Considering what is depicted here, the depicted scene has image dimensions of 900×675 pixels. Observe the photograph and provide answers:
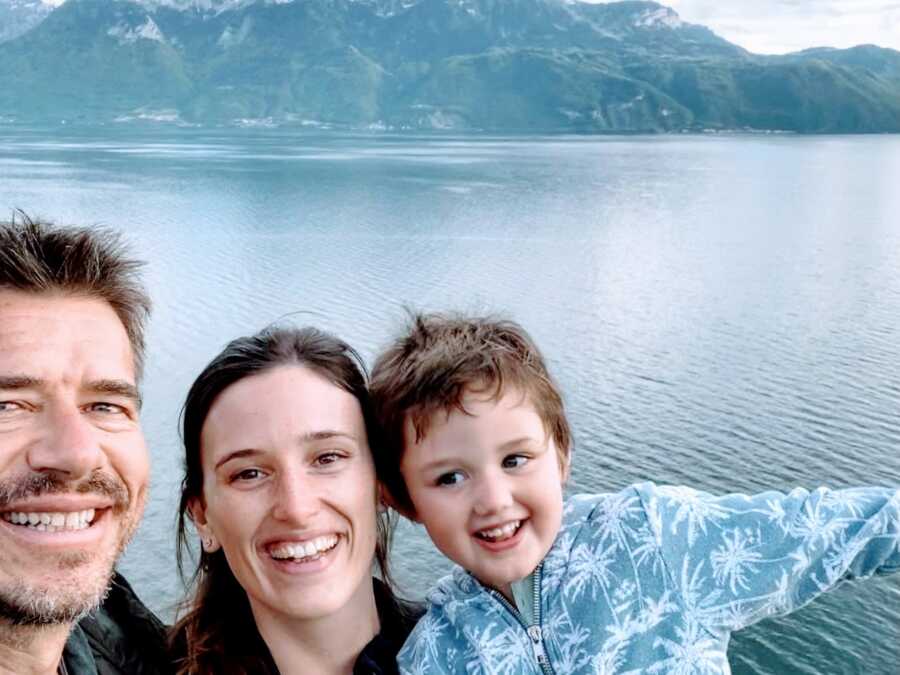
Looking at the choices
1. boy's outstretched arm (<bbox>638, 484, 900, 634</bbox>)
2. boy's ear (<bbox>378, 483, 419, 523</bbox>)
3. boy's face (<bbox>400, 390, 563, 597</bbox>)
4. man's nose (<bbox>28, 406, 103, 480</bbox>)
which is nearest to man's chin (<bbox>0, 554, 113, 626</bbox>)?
man's nose (<bbox>28, 406, 103, 480</bbox>)

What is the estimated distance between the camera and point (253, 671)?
3340 millimetres

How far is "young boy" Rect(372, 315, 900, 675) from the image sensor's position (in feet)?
10.1

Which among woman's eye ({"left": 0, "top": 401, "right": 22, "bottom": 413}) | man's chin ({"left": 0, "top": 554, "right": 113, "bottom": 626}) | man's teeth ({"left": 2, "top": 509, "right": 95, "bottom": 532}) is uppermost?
woman's eye ({"left": 0, "top": 401, "right": 22, "bottom": 413})

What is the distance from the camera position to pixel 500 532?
3.33m

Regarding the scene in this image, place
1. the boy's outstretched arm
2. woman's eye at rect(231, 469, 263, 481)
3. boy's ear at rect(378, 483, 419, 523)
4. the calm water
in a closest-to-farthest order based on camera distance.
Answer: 1. the boy's outstretched arm
2. woman's eye at rect(231, 469, 263, 481)
3. boy's ear at rect(378, 483, 419, 523)
4. the calm water

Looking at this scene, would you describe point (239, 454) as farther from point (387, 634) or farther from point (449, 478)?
point (387, 634)

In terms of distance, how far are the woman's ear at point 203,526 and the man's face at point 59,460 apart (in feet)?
0.73

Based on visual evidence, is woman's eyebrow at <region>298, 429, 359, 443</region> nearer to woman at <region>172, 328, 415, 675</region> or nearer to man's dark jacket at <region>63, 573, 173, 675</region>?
woman at <region>172, 328, 415, 675</region>

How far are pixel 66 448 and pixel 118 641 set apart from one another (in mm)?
770

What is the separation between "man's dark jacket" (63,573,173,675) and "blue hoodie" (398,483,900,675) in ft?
3.15

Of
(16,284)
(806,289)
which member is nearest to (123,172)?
(806,289)

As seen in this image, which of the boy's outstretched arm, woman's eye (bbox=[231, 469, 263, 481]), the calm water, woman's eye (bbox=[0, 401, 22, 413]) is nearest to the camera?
the boy's outstretched arm

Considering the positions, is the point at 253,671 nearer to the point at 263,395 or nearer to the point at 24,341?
the point at 263,395

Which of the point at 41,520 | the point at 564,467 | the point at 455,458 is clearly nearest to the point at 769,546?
the point at 564,467
